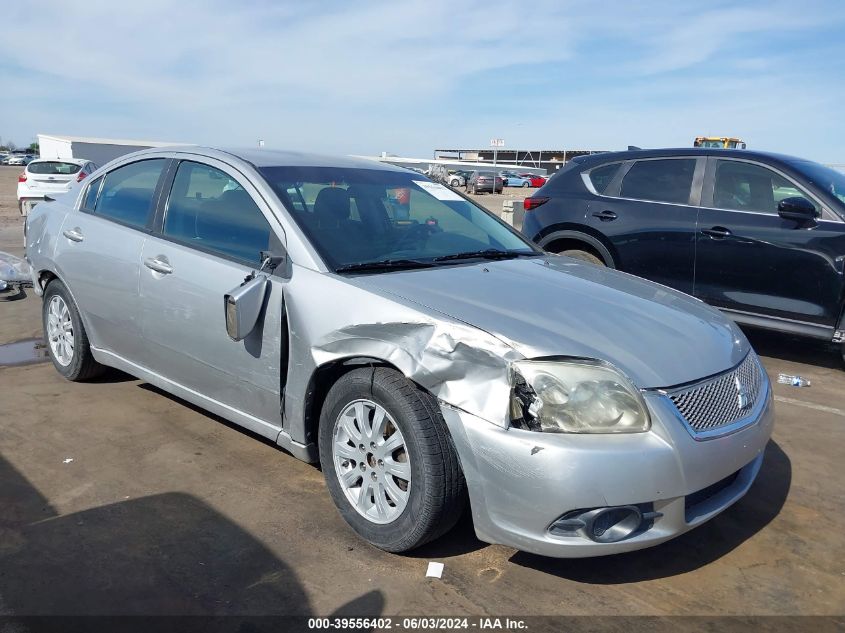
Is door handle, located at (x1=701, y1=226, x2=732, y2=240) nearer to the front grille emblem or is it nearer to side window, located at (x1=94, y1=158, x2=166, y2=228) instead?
the front grille emblem

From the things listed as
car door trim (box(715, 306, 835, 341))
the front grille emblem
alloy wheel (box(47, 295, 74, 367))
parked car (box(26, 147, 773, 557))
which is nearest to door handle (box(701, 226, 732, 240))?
car door trim (box(715, 306, 835, 341))

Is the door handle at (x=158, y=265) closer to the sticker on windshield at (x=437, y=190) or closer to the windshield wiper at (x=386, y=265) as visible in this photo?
the windshield wiper at (x=386, y=265)

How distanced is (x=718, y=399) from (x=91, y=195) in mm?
4042

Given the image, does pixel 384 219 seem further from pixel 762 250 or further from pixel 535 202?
pixel 535 202

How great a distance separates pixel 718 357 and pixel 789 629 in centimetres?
106

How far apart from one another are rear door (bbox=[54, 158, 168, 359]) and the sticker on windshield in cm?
154

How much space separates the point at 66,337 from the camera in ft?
16.0

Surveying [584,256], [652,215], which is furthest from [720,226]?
[584,256]

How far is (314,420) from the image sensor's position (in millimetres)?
3262

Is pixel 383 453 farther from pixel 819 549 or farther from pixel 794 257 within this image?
pixel 794 257

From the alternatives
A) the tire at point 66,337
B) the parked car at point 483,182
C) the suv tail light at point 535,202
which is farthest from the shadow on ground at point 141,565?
the parked car at point 483,182

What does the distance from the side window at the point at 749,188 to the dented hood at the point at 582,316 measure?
2819mm

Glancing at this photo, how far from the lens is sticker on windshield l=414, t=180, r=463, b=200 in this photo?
14.1 feet

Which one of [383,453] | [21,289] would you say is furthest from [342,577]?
[21,289]
